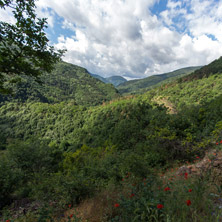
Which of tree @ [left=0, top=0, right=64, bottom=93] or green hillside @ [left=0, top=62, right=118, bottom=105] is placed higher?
green hillside @ [left=0, top=62, right=118, bottom=105]

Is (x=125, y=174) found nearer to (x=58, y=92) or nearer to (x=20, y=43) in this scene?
(x=20, y=43)

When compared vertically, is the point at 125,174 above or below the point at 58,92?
below

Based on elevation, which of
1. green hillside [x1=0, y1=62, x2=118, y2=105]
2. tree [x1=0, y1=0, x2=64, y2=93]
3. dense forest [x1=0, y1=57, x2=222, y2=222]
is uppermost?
green hillside [x1=0, y1=62, x2=118, y2=105]

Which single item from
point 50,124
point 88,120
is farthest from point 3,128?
point 88,120

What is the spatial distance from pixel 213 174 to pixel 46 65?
17.2ft

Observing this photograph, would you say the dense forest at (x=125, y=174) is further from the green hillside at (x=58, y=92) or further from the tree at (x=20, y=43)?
the green hillside at (x=58, y=92)

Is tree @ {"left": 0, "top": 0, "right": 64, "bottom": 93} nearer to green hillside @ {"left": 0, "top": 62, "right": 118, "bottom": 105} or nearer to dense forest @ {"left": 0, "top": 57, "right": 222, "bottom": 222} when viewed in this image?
dense forest @ {"left": 0, "top": 57, "right": 222, "bottom": 222}

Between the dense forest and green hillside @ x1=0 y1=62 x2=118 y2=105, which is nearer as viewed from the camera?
the dense forest

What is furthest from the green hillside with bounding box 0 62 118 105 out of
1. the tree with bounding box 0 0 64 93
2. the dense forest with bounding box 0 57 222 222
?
the tree with bounding box 0 0 64 93

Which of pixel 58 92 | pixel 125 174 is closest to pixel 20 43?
pixel 125 174

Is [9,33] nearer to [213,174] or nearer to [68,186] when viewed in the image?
[68,186]

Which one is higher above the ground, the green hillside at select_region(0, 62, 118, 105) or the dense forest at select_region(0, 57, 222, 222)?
the green hillside at select_region(0, 62, 118, 105)

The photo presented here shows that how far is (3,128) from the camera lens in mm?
72125

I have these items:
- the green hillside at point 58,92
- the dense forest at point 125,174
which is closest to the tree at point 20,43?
the dense forest at point 125,174
